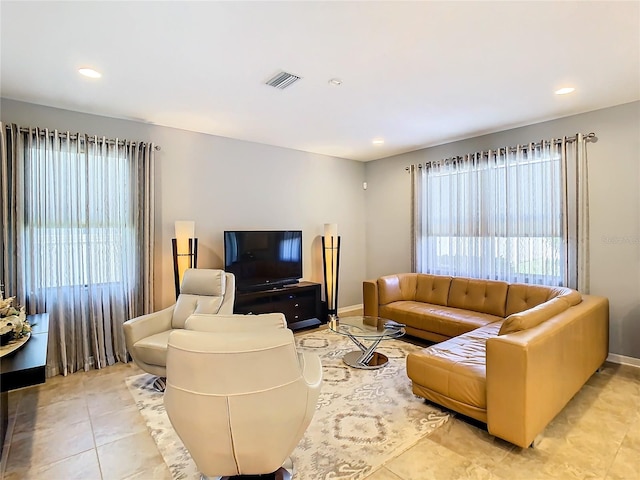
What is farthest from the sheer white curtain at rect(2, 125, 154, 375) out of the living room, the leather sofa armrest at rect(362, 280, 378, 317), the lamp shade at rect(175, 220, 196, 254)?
the leather sofa armrest at rect(362, 280, 378, 317)

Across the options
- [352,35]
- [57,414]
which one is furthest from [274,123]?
[57,414]

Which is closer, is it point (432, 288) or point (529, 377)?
point (529, 377)

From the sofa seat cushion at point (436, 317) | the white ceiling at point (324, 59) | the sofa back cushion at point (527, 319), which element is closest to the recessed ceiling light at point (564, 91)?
the white ceiling at point (324, 59)

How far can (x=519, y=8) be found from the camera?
193 centimetres

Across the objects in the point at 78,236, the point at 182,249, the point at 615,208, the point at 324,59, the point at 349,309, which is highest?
the point at 324,59

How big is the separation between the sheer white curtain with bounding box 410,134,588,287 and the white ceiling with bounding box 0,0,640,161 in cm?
57

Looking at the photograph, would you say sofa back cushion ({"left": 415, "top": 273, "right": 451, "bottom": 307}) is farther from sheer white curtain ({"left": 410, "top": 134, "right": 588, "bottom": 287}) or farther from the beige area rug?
the beige area rug

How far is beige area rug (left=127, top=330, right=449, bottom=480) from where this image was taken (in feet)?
6.55

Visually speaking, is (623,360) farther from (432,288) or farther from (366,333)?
(366,333)

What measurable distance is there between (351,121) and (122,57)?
231 centimetres

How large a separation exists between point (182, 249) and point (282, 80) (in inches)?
85.2

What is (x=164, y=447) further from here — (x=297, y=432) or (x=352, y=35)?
(x=352, y=35)

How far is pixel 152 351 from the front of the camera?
2.81 metres

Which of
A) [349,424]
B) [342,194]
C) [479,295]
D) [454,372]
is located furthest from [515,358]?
[342,194]
